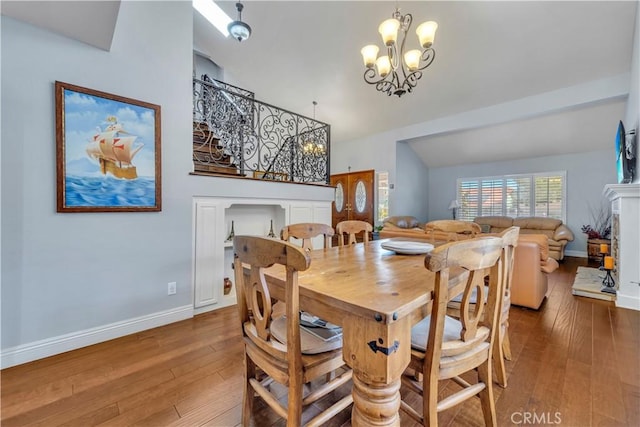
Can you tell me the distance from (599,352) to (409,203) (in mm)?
5377

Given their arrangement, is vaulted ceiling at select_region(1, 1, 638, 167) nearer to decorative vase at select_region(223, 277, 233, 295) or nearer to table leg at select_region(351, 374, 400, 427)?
decorative vase at select_region(223, 277, 233, 295)

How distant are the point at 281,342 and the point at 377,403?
1.63 ft

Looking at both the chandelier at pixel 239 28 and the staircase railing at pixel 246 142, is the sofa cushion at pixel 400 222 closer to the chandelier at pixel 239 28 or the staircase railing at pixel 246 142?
the staircase railing at pixel 246 142

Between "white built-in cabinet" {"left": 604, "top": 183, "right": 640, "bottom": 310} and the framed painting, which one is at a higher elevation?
the framed painting

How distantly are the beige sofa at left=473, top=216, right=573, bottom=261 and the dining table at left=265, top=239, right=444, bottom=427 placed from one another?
18.6 feet

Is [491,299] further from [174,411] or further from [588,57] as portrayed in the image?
[588,57]

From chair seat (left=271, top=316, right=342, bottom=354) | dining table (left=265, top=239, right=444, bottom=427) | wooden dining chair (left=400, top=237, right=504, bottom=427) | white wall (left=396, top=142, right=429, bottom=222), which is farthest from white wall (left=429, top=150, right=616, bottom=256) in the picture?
chair seat (left=271, top=316, right=342, bottom=354)

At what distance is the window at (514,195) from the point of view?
6.30m

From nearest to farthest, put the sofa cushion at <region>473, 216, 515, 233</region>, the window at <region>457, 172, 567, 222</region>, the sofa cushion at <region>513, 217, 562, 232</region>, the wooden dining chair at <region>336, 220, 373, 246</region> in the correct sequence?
the wooden dining chair at <region>336, 220, 373, 246</region> < the sofa cushion at <region>513, 217, 562, 232</region> < the window at <region>457, 172, 567, 222</region> < the sofa cushion at <region>473, 216, 515, 233</region>

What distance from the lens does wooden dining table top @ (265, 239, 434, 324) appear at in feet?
3.12

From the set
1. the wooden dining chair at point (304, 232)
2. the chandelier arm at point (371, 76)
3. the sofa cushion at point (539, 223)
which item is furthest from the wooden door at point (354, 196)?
the wooden dining chair at point (304, 232)

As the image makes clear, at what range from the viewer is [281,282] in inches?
47.9

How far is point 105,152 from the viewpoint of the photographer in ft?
7.18

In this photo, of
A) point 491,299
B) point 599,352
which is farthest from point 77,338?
point 599,352
